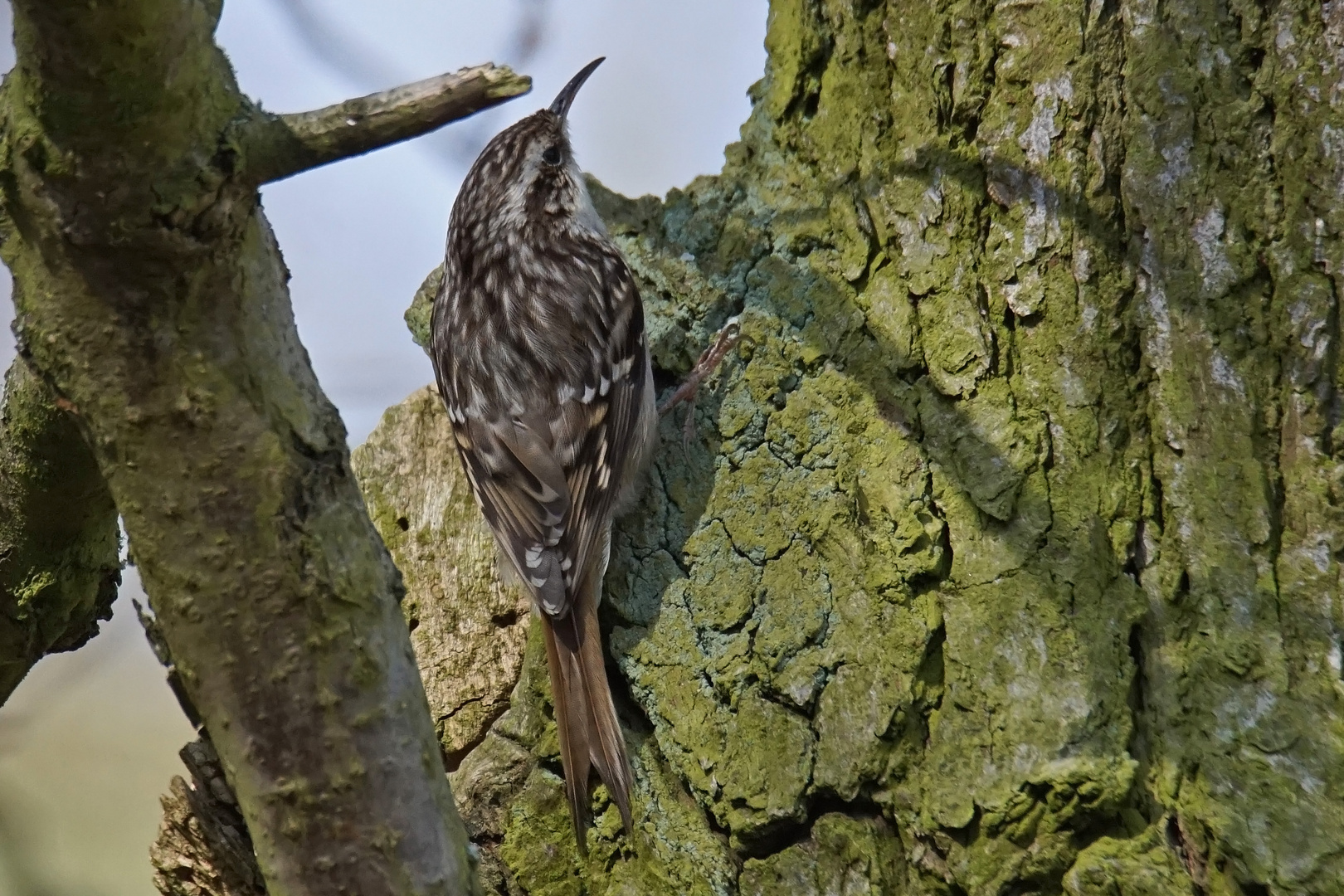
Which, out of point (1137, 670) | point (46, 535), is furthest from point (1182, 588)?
point (46, 535)

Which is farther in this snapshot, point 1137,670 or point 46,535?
point 46,535

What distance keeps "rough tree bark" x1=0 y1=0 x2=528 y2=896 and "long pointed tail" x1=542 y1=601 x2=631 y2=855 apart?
21.6 inches

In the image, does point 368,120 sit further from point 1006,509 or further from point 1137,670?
point 1137,670

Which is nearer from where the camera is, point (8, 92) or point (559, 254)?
point (8, 92)

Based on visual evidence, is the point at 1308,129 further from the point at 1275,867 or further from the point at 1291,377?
the point at 1275,867

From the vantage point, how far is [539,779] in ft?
5.96

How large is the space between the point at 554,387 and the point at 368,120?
155 cm

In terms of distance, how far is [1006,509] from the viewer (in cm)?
162

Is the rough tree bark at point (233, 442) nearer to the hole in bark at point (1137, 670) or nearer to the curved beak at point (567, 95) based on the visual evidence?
the hole in bark at point (1137, 670)

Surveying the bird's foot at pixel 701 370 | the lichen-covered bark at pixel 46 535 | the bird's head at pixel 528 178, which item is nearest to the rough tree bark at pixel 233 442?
the lichen-covered bark at pixel 46 535

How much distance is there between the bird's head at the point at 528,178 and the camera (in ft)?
9.46

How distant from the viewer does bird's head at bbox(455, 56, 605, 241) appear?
288cm

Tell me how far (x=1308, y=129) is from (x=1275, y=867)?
0.94 meters

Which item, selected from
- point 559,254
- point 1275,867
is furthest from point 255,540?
point 559,254
